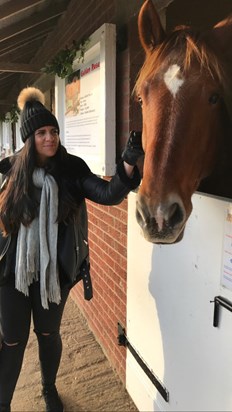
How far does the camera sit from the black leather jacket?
6.56ft

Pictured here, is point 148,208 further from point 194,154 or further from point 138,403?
point 138,403

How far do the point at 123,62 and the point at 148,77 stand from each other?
1332mm

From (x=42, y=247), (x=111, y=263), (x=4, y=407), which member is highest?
(x=42, y=247)

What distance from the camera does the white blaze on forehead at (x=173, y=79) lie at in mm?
1282

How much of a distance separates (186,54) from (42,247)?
4.53 feet

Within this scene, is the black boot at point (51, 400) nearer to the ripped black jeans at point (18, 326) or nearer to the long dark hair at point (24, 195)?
the ripped black jeans at point (18, 326)

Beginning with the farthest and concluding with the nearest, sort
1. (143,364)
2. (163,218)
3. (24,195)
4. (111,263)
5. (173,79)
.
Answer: (111,263) → (143,364) → (24,195) → (173,79) → (163,218)

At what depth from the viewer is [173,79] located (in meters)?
1.30

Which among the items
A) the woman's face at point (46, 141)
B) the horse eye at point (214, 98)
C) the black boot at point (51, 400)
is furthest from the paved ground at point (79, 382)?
the horse eye at point (214, 98)

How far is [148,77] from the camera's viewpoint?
1.42 meters

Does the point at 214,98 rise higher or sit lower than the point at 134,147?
higher

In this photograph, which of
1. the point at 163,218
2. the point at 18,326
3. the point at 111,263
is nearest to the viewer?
the point at 163,218

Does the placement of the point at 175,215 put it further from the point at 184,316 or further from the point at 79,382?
the point at 79,382

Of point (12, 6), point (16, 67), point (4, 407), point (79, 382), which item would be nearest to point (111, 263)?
point (79, 382)
